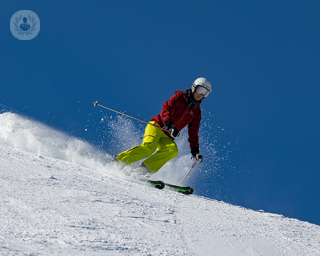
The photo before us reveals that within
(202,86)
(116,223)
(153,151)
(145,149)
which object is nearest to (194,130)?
(202,86)

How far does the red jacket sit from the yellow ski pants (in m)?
0.26

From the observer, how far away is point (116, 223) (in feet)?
8.41

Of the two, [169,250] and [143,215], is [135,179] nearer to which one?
[143,215]

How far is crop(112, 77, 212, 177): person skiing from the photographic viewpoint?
529 centimetres

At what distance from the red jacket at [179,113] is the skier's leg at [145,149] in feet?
0.79

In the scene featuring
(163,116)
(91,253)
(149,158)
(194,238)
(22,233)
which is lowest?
(22,233)

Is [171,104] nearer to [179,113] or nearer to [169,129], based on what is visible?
[179,113]

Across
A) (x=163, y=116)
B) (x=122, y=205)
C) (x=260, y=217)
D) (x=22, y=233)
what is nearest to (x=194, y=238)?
(x=122, y=205)

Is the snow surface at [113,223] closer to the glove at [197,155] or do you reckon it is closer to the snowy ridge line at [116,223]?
the snowy ridge line at [116,223]

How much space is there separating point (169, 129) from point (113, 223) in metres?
2.94

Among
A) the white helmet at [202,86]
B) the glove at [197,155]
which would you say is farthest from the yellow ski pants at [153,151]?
the white helmet at [202,86]

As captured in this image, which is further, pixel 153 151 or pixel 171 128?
pixel 153 151

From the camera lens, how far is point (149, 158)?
541 centimetres

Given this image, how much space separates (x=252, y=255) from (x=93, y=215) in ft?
4.41
